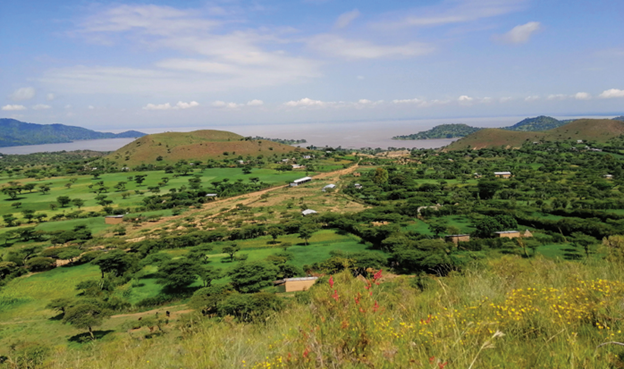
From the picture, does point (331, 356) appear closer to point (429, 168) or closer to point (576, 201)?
point (576, 201)

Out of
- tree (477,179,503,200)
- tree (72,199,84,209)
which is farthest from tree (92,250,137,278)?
tree (477,179,503,200)

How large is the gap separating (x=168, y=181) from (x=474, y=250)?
77.3 metres

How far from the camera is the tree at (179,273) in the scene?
83.6 ft

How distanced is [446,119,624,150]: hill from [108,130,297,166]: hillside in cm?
10160

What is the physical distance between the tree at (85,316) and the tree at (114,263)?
30.1ft

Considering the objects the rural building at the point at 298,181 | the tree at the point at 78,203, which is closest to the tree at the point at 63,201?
the tree at the point at 78,203

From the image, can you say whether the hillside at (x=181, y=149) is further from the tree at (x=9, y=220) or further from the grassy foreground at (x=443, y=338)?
the grassy foreground at (x=443, y=338)

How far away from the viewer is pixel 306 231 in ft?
122

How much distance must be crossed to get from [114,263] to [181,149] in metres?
113

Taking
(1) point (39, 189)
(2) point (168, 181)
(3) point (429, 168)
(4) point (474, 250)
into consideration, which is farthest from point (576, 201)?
(1) point (39, 189)

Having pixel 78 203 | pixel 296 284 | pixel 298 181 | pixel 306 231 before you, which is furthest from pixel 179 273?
pixel 298 181

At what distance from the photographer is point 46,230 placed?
44094 mm

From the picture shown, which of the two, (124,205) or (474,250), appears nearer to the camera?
(474,250)

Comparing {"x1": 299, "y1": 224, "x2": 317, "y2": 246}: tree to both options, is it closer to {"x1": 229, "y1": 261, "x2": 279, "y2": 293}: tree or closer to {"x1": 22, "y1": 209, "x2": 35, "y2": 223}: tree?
{"x1": 229, "y1": 261, "x2": 279, "y2": 293}: tree
